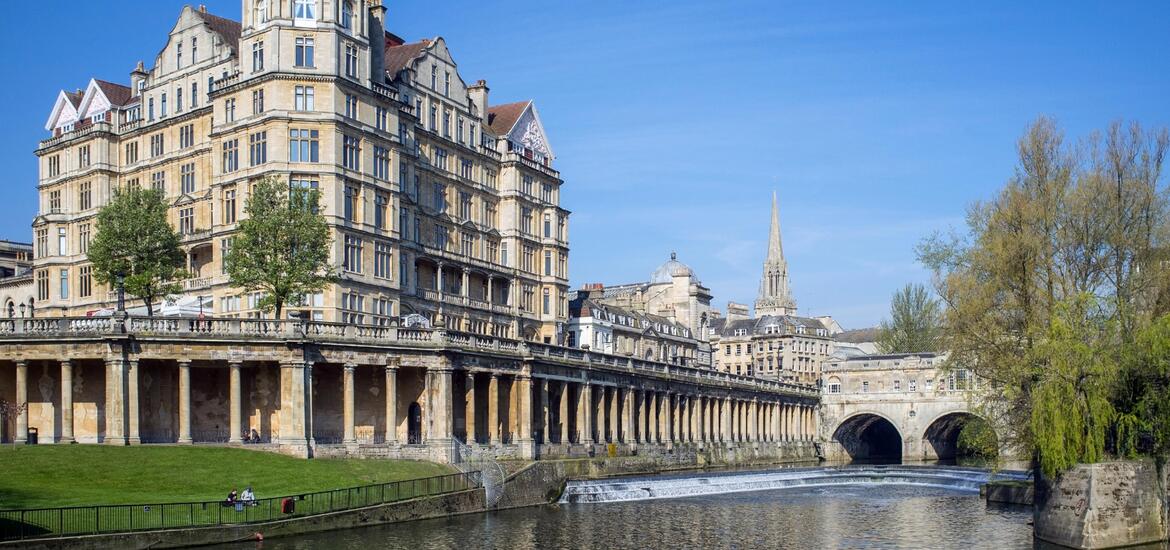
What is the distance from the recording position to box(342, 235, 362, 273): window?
8894 centimetres

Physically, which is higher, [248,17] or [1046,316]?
[248,17]

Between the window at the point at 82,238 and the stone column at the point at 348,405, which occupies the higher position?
the window at the point at 82,238

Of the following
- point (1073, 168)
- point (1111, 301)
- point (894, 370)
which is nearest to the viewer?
point (1111, 301)

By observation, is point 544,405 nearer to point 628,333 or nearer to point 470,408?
point 470,408

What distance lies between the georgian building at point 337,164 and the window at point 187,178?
7.5 inches

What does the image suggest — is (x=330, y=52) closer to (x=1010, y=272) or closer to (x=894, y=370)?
(x=1010, y=272)

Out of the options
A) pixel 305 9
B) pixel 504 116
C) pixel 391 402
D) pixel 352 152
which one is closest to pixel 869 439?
pixel 504 116

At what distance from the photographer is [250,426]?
69875 millimetres

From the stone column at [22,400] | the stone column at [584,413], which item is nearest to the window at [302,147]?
the stone column at [584,413]

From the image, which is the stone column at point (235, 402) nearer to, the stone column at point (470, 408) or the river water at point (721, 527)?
the river water at point (721, 527)

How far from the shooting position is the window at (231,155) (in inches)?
3607

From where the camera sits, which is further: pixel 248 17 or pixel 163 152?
pixel 163 152

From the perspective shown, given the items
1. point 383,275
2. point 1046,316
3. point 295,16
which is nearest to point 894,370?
point 383,275

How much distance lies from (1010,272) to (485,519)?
25783 mm
